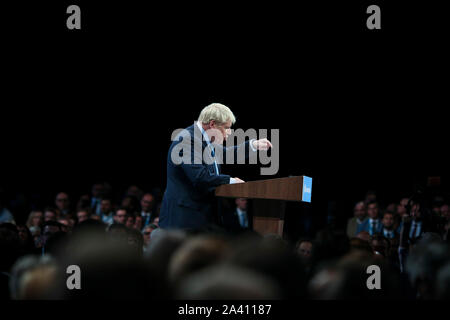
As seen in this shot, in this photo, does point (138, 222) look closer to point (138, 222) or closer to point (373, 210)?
point (138, 222)

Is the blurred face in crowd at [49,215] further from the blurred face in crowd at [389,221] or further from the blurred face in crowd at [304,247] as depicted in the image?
the blurred face in crowd at [389,221]

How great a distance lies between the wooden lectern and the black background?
4139 millimetres

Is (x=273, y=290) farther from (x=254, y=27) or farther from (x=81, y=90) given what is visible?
(x=81, y=90)

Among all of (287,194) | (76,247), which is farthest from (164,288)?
(287,194)

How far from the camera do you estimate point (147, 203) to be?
6863mm

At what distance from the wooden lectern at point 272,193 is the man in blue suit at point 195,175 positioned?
116 millimetres

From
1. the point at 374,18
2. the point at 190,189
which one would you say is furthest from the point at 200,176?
the point at 374,18

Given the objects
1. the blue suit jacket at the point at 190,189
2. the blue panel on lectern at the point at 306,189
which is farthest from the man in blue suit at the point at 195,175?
the blue panel on lectern at the point at 306,189

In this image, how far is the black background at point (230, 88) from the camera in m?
7.00

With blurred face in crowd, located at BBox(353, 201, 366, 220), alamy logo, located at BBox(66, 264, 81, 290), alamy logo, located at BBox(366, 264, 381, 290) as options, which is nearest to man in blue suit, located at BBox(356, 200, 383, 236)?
blurred face in crowd, located at BBox(353, 201, 366, 220)

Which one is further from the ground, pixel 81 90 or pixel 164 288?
pixel 81 90

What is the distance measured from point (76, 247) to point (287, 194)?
1.54 metres

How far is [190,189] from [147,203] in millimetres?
3786

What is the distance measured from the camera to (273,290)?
4.18 ft
